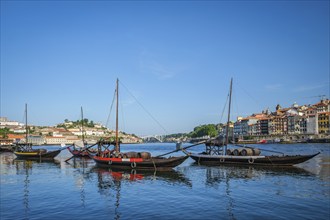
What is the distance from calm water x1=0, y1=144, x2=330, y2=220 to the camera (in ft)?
68.3

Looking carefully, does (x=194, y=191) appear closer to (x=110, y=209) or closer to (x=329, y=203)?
(x=110, y=209)

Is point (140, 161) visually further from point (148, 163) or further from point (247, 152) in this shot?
point (247, 152)

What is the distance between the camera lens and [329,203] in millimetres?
22891

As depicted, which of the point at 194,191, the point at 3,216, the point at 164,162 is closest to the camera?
the point at 3,216

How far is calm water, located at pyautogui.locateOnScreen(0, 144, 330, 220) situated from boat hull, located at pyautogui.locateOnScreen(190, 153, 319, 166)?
29.0 feet

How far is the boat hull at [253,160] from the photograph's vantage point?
46956 millimetres

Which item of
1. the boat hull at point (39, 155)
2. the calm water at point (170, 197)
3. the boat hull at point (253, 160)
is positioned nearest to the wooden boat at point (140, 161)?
the calm water at point (170, 197)

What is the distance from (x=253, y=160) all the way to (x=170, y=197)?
27.2 m

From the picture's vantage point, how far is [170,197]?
2603 cm

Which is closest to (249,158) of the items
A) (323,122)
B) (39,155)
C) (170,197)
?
(170,197)

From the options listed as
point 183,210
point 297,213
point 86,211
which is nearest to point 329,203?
point 297,213

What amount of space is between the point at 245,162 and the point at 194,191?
23806 mm

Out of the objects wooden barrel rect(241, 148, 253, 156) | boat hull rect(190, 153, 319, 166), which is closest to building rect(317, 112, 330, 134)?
wooden barrel rect(241, 148, 253, 156)

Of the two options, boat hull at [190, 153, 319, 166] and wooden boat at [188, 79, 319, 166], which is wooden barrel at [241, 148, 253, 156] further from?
boat hull at [190, 153, 319, 166]
